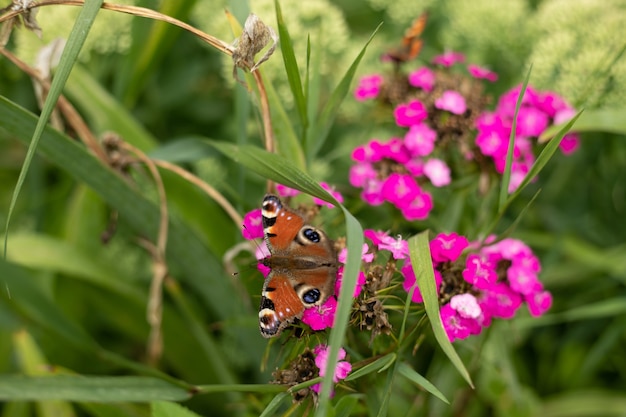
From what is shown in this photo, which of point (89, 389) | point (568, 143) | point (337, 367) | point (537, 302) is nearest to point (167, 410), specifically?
point (89, 389)

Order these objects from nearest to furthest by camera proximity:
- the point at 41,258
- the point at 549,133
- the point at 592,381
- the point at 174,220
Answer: the point at 549,133 → the point at 174,220 → the point at 41,258 → the point at 592,381

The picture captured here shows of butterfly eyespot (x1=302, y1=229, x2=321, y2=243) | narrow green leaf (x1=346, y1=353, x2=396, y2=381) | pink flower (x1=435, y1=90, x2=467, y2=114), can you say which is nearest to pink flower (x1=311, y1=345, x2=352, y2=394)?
narrow green leaf (x1=346, y1=353, x2=396, y2=381)

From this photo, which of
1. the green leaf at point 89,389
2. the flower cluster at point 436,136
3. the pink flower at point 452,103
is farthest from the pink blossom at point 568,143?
the green leaf at point 89,389

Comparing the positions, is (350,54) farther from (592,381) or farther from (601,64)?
(592,381)

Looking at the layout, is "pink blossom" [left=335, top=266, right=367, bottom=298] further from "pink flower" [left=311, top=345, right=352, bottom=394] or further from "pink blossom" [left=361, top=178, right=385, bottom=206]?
"pink blossom" [left=361, top=178, right=385, bottom=206]

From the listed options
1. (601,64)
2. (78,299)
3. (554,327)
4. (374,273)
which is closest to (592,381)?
(554,327)

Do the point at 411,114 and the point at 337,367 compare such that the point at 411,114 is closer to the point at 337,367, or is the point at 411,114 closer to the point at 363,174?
the point at 363,174

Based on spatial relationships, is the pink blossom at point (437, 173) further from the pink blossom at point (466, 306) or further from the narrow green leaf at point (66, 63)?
the narrow green leaf at point (66, 63)
